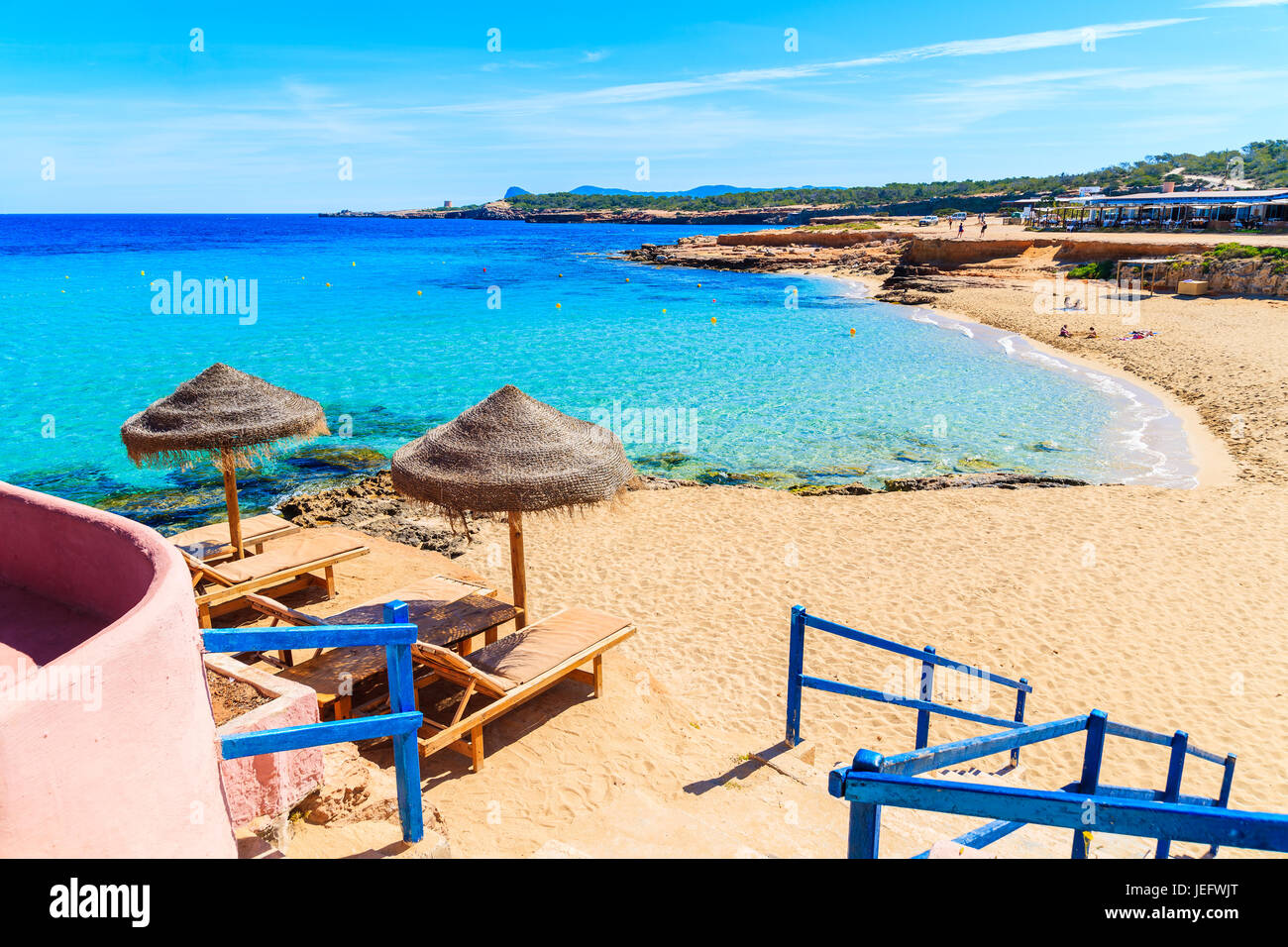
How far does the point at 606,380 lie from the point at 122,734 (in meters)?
24.4

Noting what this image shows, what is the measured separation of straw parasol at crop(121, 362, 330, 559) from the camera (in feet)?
28.5

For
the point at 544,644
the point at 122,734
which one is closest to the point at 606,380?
the point at 544,644

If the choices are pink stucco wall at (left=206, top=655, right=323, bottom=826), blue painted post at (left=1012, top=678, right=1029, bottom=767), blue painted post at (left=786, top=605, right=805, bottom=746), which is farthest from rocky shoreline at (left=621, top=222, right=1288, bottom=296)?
pink stucco wall at (left=206, top=655, right=323, bottom=826)

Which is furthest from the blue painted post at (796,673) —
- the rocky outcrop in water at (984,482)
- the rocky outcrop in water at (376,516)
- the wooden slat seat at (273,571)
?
the rocky outcrop in water at (984,482)

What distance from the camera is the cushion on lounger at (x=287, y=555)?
8641 millimetres

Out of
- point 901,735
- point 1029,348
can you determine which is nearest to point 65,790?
point 901,735

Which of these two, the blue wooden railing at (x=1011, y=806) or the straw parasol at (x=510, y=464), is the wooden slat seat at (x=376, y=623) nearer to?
the straw parasol at (x=510, y=464)

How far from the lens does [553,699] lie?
7.32 m

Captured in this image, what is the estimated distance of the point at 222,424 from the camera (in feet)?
28.9

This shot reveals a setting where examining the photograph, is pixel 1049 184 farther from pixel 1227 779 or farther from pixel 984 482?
pixel 1227 779
